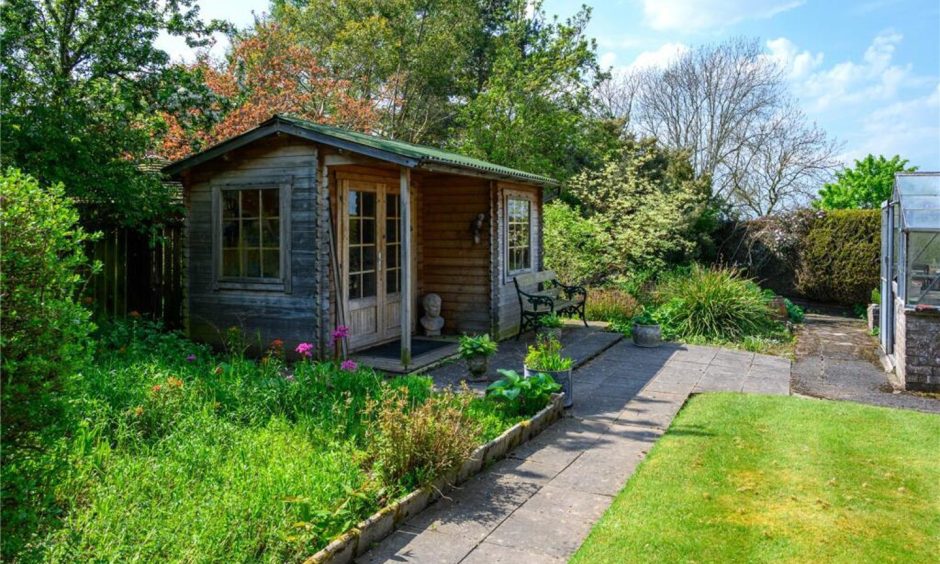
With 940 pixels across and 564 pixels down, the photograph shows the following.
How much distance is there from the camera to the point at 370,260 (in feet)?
28.2

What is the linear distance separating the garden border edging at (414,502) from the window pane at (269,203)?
417cm

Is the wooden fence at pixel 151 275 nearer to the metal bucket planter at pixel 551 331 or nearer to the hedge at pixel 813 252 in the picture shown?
the metal bucket planter at pixel 551 331

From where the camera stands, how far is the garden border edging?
126 inches

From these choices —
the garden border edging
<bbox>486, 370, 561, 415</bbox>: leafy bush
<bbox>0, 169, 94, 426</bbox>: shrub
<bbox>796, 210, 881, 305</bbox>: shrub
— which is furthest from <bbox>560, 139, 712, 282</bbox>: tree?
<bbox>0, 169, 94, 426</bbox>: shrub

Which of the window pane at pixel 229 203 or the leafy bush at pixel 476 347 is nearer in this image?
the leafy bush at pixel 476 347

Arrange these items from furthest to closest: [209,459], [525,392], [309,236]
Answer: [309,236] < [525,392] < [209,459]

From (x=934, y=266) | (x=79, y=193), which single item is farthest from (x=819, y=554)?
(x=79, y=193)

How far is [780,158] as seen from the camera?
23406 millimetres

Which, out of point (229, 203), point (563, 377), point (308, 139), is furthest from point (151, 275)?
point (563, 377)

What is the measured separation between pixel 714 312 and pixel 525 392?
6266 millimetres

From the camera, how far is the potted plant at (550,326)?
345 inches

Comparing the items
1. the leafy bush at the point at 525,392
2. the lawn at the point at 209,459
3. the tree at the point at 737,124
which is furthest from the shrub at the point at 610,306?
the tree at the point at 737,124

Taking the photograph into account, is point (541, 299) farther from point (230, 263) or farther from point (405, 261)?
point (230, 263)

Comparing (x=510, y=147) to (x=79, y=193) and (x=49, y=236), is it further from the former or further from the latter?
(x=49, y=236)
